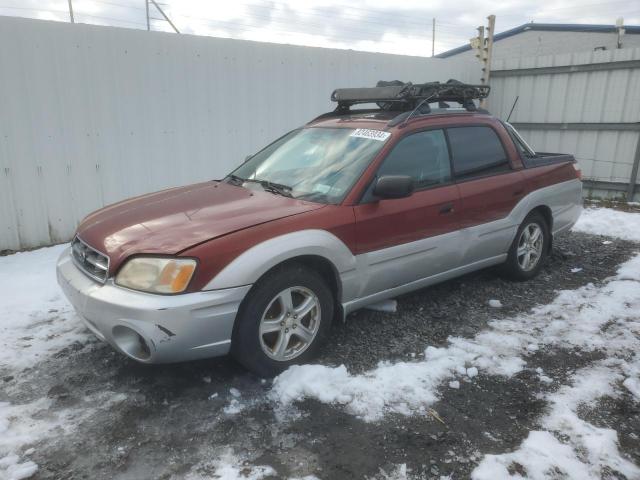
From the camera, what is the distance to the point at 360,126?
4027mm

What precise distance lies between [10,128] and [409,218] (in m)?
4.63

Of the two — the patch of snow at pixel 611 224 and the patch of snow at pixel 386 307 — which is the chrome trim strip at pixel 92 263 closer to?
the patch of snow at pixel 386 307

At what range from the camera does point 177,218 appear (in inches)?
128

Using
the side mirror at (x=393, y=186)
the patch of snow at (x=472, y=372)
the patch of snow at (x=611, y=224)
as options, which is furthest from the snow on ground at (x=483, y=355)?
the patch of snow at (x=611, y=224)

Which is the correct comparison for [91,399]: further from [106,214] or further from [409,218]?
[409,218]

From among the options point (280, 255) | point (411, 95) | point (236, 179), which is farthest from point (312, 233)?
point (411, 95)

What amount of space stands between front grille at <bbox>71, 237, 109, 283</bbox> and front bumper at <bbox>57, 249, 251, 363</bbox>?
0.07 metres

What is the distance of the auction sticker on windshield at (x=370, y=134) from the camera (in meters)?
3.79

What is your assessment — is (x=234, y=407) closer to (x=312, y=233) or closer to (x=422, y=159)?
(x=312, y=233)

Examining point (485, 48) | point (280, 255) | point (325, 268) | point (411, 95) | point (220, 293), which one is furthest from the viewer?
point (485, 48)

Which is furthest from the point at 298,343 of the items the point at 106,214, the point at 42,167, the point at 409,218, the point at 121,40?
the point at 121,40

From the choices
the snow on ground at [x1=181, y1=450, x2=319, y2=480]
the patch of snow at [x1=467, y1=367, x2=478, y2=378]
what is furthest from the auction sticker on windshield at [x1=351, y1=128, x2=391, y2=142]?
the snow on ground at [x1=181, y1=450, x2=319, y2=480]

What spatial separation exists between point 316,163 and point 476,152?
4.89 feet

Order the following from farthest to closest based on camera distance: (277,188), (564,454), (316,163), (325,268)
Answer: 1. (316,163)
2. (277,188)
3. (325,268)
4. (564,454)
